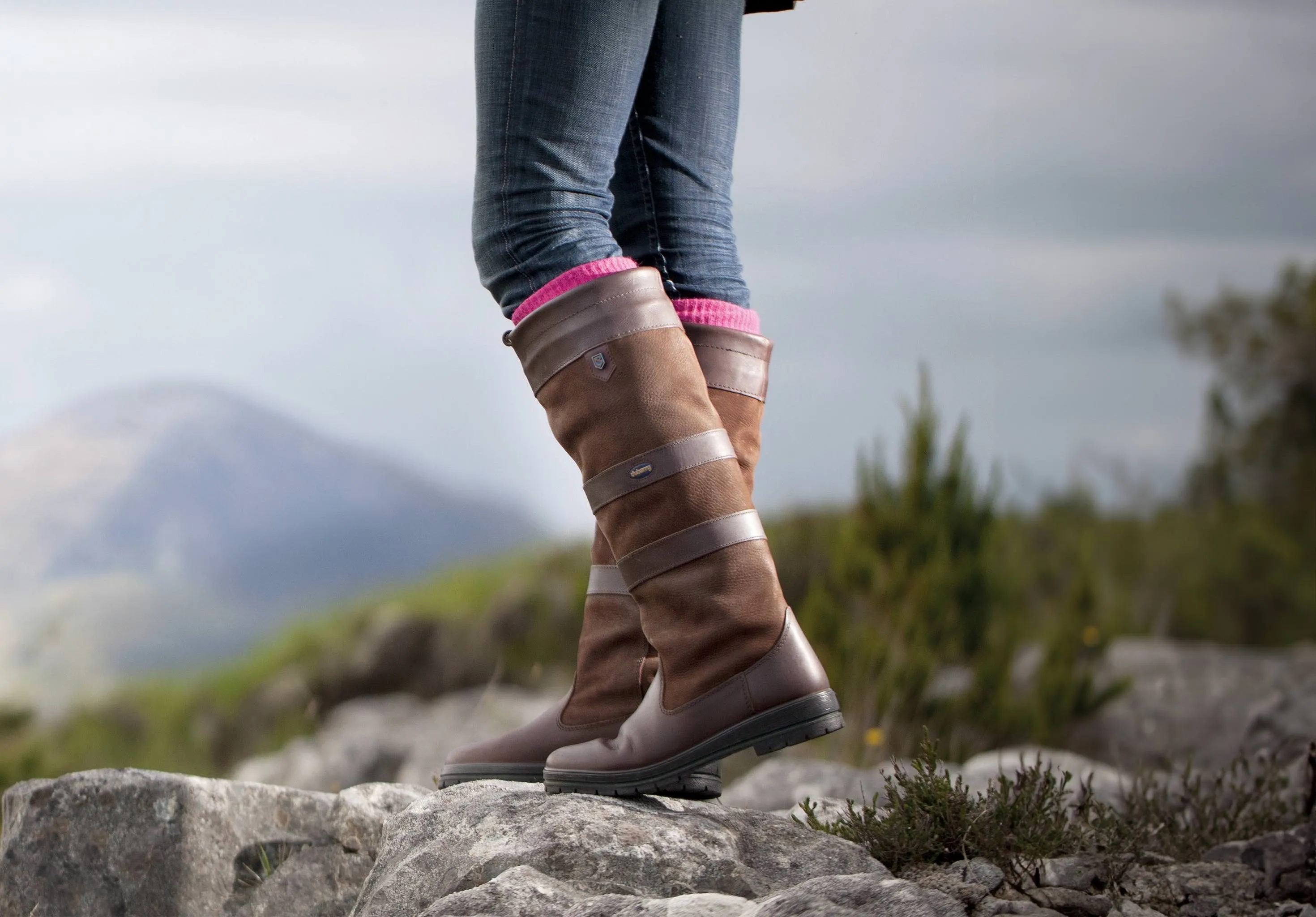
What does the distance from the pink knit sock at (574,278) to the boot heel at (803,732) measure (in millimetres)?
641

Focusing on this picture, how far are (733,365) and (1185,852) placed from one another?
53.2 inches

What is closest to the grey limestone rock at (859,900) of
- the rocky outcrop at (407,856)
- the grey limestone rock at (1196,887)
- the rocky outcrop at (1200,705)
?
the rocky outcrop at (407,856)

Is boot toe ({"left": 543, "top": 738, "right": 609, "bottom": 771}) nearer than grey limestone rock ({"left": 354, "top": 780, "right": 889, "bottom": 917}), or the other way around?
grey limestone rock ({"left": 354, "top": 780, "right": 889, "bottom": 917})

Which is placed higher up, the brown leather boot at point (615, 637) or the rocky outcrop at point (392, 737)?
the brown leather boot at point (615, 637)

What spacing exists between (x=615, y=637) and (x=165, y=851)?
2.66 feet

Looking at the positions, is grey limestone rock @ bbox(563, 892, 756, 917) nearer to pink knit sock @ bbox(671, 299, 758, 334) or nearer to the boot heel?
the boot heel

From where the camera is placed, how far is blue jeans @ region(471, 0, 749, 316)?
1586mm

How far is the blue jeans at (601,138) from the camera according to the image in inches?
62.4

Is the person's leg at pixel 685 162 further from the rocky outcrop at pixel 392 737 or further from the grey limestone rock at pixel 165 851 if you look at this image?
the rocky outcrop at pixel 392 737

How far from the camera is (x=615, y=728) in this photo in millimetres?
1911

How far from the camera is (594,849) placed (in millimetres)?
1594

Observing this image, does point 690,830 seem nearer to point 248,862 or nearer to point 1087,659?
point 248,862

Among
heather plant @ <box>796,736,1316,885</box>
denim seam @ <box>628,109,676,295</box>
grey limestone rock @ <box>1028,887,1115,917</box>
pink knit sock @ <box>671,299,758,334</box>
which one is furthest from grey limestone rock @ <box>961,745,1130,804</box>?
denim seam @ <box>628,109,676,295</box>

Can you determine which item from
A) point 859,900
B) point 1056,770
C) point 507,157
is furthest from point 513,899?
point 1056,770
